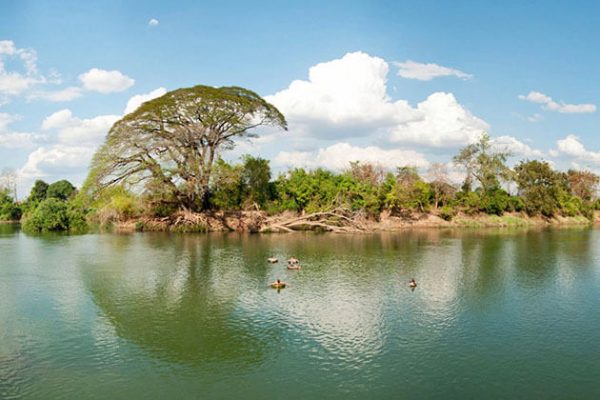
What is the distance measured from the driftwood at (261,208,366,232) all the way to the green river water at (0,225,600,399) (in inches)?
824

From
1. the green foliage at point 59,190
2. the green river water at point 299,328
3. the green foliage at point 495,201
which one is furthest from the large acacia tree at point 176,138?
the green foliage at point 59,190

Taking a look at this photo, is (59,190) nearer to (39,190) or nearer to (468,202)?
(39,190)

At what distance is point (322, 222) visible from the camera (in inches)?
2322

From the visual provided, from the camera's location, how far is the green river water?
13.6 meters

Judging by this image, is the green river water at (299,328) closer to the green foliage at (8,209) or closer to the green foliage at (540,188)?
the green foliage at (540,188)

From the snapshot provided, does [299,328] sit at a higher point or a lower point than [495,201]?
lower

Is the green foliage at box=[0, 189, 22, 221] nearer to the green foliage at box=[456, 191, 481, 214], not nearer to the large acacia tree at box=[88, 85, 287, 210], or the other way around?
the large acacia tree at box=[88, 85, 287, 210]

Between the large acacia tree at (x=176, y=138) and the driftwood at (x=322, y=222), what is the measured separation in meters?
9.86

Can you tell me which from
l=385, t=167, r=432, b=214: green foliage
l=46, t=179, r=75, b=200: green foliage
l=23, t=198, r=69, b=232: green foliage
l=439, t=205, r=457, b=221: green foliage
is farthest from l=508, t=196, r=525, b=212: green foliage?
l=46, t=179, r=75, b=200: green foliage

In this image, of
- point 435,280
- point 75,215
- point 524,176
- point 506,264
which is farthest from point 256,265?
point 524,176

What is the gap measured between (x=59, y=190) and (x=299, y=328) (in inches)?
4310

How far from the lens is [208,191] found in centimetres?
6034

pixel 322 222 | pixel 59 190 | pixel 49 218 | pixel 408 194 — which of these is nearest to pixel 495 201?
pixel 408 194

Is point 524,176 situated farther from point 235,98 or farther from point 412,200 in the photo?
point 235,98
